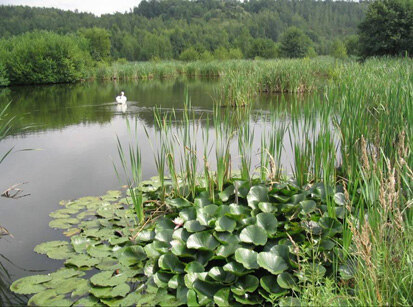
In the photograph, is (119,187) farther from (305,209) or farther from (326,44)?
(326,44)

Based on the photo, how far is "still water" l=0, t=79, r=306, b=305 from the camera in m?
2.72

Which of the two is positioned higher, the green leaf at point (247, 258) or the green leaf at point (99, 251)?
the green leaf at point (247, 258)

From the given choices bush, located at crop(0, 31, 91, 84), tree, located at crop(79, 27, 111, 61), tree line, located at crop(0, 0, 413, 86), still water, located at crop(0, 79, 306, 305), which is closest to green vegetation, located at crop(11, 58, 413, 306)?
still water, located at crop(0, 79, 306, 305)

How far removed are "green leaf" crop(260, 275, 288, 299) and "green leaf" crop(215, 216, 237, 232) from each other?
0.40 m

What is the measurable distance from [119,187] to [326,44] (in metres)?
67.1

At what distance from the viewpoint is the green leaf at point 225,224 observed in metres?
2.35

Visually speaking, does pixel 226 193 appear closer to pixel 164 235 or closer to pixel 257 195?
pixel 257 195

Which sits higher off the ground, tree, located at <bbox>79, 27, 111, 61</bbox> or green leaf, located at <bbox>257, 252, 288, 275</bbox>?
tree, located at <bbox>79, 27, 111, 61</bbox>

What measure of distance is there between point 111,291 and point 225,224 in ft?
2.60

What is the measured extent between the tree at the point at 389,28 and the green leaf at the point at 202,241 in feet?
58.5

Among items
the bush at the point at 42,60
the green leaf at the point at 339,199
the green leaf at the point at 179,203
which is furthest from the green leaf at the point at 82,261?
the bush at the point at 42,60

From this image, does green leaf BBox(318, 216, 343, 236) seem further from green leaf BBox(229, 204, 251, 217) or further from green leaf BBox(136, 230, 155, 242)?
green leaf BBox(136, 230, 155, 242)

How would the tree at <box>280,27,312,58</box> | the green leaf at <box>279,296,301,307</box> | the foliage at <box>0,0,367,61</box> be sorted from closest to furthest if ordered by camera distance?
the green leaf at <box>279,296,301,307</box> → the tree at <box>280,27,312,58</box> → the foliage at <box>0,0,367,61</box>

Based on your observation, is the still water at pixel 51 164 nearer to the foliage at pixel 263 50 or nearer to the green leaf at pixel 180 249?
the green leaf at pixel 180 249
